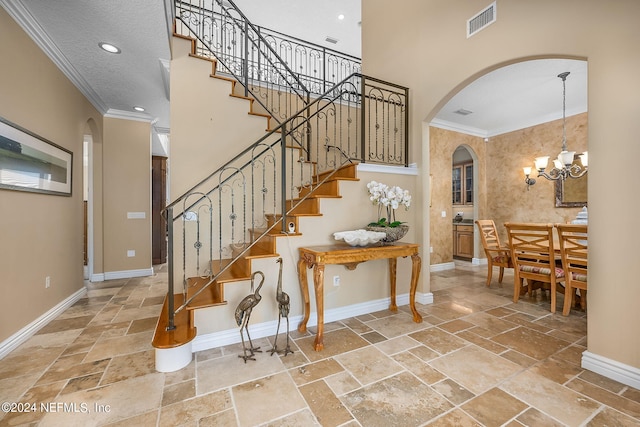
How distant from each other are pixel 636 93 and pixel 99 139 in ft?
21.2

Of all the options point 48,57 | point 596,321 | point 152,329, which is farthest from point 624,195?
point 48,57

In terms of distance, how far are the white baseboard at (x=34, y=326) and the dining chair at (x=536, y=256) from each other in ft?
17.3

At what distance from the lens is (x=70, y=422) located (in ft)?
4.95

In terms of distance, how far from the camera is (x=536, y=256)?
3.28 meters

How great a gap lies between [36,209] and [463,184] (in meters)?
7.97

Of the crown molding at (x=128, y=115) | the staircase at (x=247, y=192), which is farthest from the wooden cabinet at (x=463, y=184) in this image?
the crown molding at (x=128, y=115)

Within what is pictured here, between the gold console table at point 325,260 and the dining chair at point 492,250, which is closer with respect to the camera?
the gold console table at point 325,260

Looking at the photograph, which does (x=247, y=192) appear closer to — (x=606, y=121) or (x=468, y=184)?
(x=606, y=121)

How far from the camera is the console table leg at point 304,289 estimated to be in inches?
99.1

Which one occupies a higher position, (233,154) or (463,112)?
(463,112)

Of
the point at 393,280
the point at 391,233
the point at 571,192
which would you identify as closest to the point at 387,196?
the point at 391,233

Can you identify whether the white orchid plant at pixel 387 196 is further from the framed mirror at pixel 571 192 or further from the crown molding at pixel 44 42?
the framed mirror at pixel 571 192

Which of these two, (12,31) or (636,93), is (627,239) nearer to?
(636,93)

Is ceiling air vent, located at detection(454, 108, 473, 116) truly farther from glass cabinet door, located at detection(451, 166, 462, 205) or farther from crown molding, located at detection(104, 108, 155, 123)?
crown molding, located at detection(104, 108, 155, 123)
